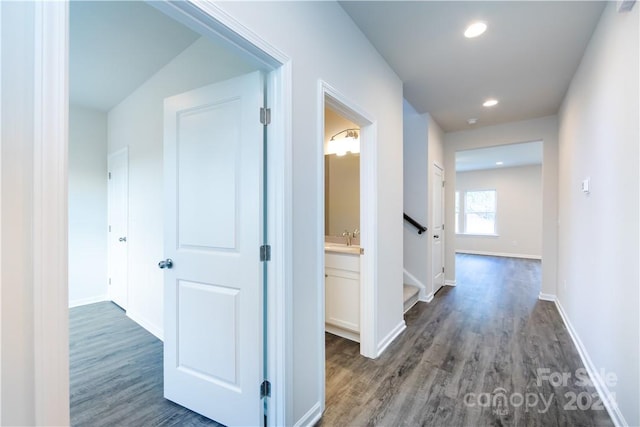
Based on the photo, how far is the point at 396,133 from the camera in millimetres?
2906

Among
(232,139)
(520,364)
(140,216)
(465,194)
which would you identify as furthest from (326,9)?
(465,194)

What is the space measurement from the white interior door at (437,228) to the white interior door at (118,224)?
13.2 ft

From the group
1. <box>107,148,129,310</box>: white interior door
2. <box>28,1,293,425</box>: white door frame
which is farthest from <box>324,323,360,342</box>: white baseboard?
<box>107,148,129,310</box>: white interior door

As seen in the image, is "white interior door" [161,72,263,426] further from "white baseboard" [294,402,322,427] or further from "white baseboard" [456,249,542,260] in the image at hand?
"white baseboard" [456,249,542,260]

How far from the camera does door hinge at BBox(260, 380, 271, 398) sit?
153cm

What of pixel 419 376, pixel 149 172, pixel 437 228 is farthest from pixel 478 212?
pixel 149 172

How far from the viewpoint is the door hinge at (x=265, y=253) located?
1.49 metres

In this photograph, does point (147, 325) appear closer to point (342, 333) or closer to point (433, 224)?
point (342, 333)

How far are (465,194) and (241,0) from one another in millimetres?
9000

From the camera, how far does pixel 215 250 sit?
5.37 feet

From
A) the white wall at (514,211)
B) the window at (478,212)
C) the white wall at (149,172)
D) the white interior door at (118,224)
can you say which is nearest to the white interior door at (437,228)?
the white wall at (149,172)

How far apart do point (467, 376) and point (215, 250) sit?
81.4 inches

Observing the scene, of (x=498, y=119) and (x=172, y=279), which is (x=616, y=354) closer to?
(x=172, y=279)

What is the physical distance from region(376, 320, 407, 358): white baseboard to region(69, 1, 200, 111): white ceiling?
2988 mm
